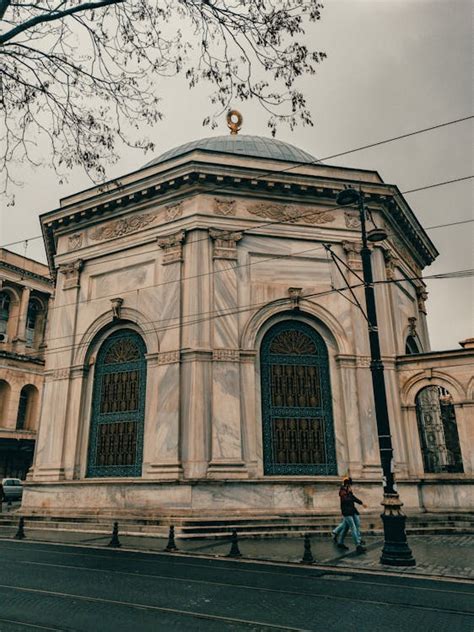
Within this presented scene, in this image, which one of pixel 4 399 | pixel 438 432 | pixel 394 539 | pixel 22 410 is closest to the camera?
pixel 394 539

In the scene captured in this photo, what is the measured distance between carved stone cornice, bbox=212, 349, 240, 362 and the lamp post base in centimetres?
738

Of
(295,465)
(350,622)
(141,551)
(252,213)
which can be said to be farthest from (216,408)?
(350,622)

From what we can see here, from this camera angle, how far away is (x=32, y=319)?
42750mm

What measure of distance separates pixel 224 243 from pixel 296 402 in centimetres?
615

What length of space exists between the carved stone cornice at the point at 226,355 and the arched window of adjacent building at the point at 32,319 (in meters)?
30.6

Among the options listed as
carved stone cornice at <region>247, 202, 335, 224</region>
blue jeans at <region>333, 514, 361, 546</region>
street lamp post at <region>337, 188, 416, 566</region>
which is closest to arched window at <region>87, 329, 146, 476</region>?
carved stone cornice at <region>247, 202, 335, 224</region>

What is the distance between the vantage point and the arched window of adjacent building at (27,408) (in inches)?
1400

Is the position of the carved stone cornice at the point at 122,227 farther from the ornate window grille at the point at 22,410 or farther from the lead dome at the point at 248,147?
the ornate window grille at the point at 22,410

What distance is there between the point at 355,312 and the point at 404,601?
11.9 m

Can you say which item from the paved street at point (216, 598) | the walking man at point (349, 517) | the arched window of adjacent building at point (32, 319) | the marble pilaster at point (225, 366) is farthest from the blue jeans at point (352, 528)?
the arched window of adjacent building at point (32, 319)

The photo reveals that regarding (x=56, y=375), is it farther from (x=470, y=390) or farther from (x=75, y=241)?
(x=470, y=390)

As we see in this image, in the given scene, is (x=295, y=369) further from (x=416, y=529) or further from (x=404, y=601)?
(x=404, y=601)

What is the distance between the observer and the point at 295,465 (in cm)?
1608

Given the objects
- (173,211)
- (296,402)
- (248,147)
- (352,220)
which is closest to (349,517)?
(296,402)
